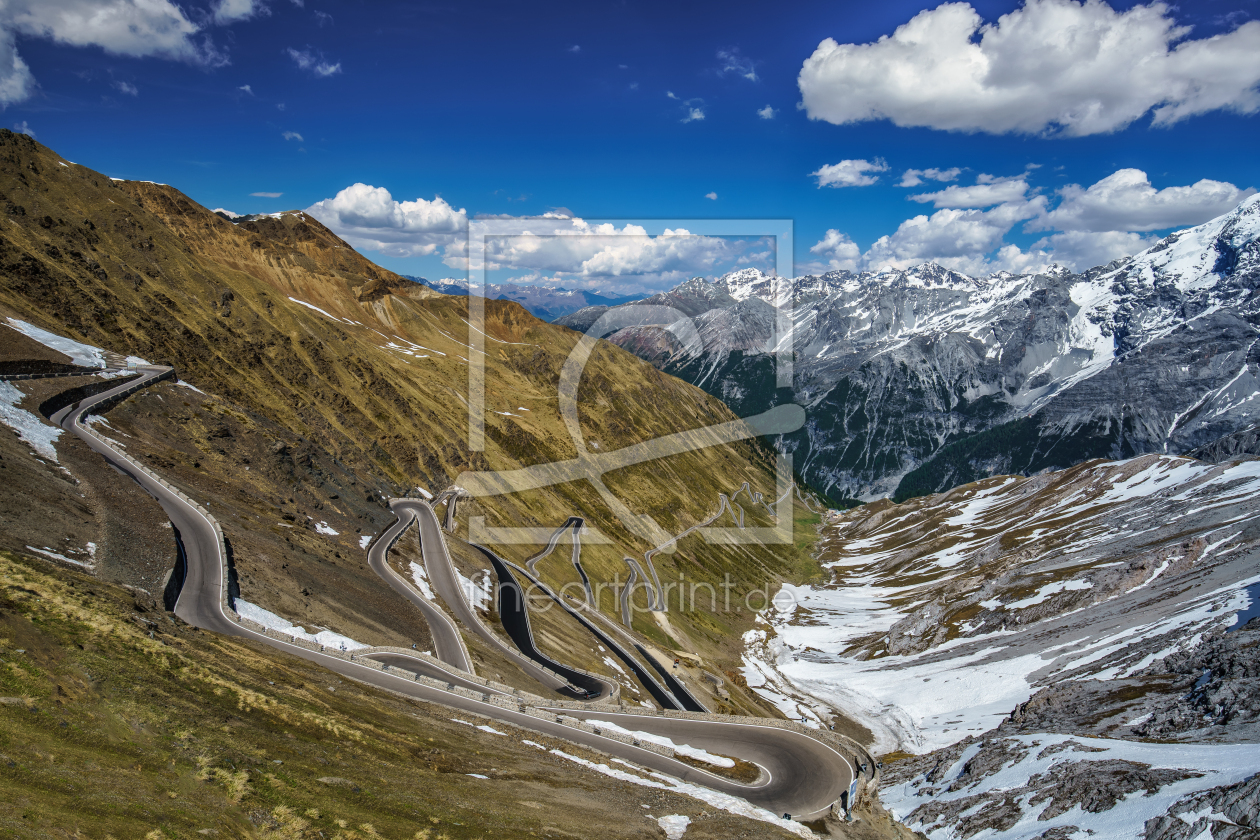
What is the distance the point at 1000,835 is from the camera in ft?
131

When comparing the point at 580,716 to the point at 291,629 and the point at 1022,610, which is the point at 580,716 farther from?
the point at 1022,610

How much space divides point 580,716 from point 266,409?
6194 cm

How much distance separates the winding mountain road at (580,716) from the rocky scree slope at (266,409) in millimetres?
2356

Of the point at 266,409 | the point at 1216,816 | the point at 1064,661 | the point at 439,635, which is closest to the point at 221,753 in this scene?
the point at 439,635

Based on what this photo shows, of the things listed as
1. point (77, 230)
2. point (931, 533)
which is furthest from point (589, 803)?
point (931, 533)

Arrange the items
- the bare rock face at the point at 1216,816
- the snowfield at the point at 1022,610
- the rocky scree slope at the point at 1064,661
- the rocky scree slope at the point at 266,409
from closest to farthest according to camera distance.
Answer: the bare rock face at the point at 1216,816 < the rocky scree slope at the point at 1064,661 < the rocky scree slope at the point at 266,409 < the snowfield at the point at 1022,610

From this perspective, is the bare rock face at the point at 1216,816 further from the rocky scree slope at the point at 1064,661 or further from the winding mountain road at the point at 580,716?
the winding mountain road at the point at 580,716

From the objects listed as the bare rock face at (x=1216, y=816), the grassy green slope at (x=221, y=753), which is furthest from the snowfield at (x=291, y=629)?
the bare rock face at (x=1216, y=816)

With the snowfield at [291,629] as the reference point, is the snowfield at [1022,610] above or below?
below

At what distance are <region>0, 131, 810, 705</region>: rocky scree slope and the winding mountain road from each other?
2356 millimetres

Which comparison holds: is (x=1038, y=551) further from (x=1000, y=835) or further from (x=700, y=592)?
(x=1000, y=835)

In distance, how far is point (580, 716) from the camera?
49094 millimetres

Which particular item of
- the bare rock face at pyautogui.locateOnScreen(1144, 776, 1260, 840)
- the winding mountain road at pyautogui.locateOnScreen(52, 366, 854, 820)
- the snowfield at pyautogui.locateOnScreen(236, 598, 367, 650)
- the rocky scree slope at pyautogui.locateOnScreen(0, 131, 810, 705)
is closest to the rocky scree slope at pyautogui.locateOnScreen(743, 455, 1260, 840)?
the bare rock face at pyautogui.locateOnScreen(1144, 776, 1260, 840)

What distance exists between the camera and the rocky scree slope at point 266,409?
53.7 m
